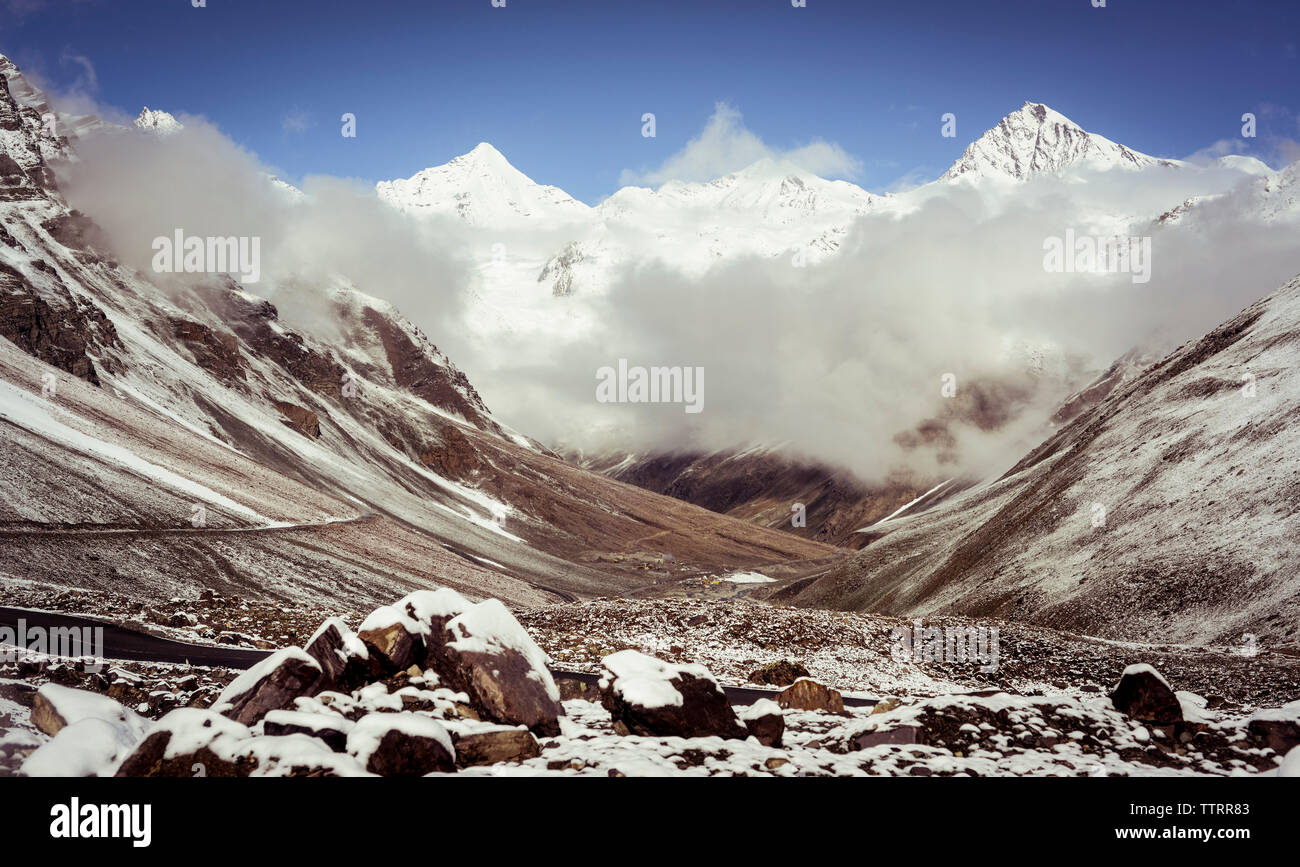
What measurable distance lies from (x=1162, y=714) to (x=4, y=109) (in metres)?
215

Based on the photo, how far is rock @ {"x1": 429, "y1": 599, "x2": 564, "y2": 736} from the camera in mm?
14406

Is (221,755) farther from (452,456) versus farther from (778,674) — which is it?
(452,456)

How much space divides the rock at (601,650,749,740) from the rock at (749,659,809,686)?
14.3 meters

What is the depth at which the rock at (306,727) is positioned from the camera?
1203 centimetres

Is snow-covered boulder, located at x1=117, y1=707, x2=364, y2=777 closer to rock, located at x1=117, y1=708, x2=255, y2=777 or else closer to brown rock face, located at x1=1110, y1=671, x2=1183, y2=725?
rock, located at x1=117, y1=708, x2=255, y2=777

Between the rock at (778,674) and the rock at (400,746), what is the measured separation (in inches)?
730

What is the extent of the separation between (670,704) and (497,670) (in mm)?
3379

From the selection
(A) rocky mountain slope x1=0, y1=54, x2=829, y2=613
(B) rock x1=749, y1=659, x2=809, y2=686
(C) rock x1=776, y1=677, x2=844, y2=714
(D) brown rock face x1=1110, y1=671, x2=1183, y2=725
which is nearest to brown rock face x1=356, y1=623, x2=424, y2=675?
(C) rock x1=776, y1=677, x2=844, y2=714

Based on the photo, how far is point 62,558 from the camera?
1572 inches

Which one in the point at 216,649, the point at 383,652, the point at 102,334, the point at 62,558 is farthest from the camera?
the point at 102,334

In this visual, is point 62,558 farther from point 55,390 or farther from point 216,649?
point 55,390

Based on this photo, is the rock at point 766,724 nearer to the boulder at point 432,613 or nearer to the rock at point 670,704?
the rock at point 670,704

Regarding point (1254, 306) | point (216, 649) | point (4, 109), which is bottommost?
point (216, 649)
